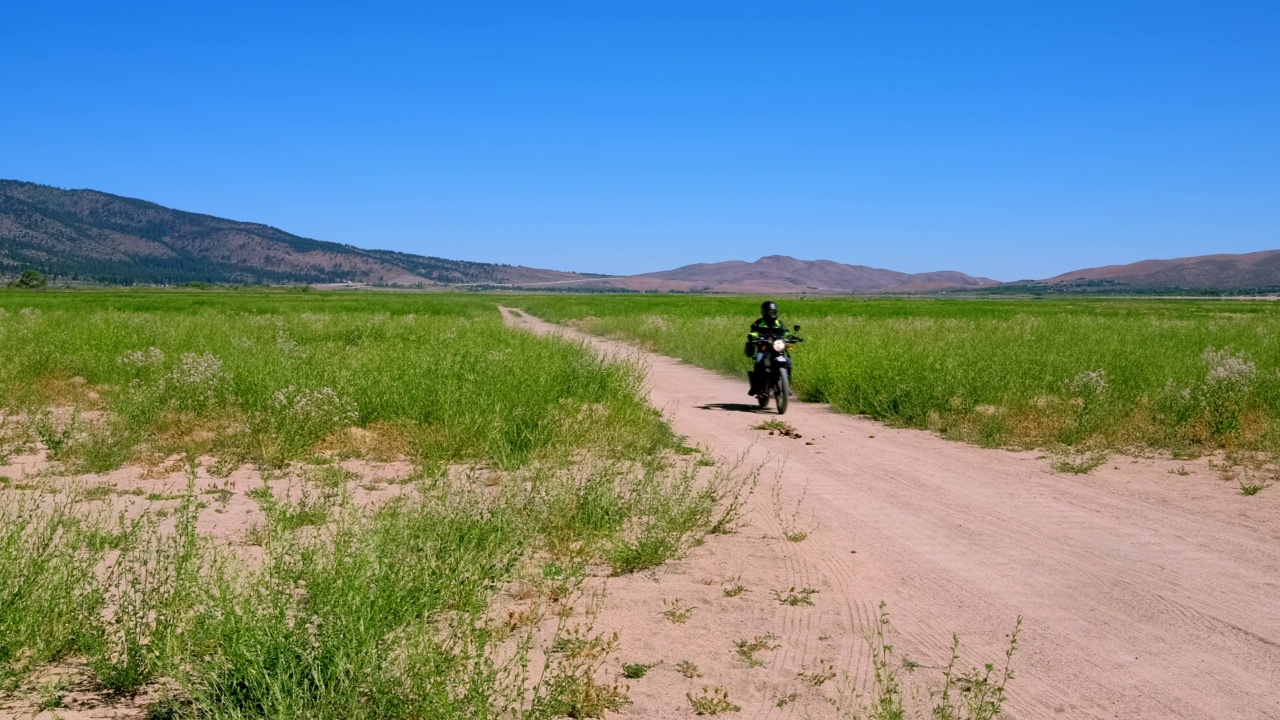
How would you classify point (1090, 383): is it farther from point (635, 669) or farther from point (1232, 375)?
point (635, 669)

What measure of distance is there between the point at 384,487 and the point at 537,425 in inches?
85.5

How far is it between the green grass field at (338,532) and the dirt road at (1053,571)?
0.85m

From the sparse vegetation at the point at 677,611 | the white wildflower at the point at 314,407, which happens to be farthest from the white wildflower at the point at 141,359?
the sparse vegetation at the point at 677,611

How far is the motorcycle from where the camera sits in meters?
14.1

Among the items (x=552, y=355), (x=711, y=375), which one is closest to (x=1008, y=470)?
(x=552, y=355)

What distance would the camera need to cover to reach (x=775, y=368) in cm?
1413

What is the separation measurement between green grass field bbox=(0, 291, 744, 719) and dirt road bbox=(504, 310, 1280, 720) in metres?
0.85

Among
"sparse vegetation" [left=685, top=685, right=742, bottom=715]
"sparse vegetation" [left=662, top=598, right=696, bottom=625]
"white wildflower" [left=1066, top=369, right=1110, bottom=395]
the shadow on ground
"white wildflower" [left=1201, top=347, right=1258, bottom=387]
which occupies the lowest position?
the shadow on ground

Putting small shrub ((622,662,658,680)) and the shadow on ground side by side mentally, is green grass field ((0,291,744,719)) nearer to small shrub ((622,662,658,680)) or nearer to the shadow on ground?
small shrub ((622,662,658,680))

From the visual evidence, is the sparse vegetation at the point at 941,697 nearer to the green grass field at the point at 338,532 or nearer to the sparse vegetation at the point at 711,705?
the sparse vegetation at the point at 711,705

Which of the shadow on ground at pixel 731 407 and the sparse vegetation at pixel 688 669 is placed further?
the shadow on ground at pixel 731 407

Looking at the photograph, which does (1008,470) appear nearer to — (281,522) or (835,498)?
(835,498)

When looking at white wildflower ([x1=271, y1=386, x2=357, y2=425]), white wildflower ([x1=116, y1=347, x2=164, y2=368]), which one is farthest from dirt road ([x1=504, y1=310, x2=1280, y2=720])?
white wildflower ([x1=116, y1=347, x2=164, y2=368])

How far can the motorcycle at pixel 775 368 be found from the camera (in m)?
14.1
